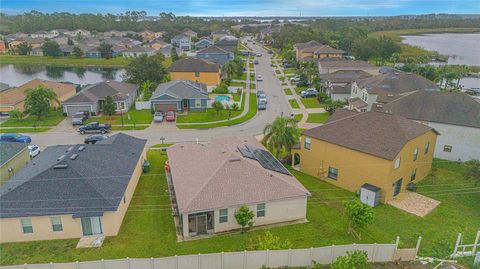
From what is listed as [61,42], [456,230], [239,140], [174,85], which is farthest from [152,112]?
[61,42]

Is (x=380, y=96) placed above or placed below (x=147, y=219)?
above

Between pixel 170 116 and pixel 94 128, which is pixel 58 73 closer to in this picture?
pixel 94 128

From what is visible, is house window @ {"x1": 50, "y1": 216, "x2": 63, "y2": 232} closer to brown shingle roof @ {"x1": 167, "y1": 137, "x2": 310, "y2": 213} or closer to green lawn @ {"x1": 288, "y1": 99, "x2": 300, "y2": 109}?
brown shingle roof @ {"x1": 167, "y1": 137, "x2": 310, "y2": 213}

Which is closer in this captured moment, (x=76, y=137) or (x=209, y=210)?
(x=209, y=210)

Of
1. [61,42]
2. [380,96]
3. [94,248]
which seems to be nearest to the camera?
[94,248]

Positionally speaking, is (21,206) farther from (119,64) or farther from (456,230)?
(119,64)

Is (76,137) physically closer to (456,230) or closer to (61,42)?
(456,230)

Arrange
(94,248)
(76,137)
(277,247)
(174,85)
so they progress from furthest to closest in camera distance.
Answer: (174,85) → (76,137) → (94,248) → (277,247)

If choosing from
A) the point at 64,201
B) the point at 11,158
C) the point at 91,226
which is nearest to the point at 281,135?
the point at 91,226
